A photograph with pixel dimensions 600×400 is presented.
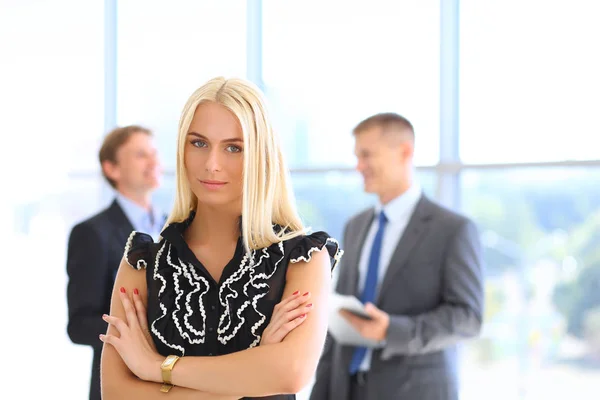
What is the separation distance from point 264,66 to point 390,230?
204 cm

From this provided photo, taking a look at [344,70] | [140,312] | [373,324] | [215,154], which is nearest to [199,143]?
[215,154]

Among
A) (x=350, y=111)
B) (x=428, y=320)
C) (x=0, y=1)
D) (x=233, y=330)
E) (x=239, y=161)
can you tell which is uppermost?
(x=0, y=1)

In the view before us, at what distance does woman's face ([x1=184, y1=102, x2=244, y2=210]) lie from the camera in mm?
2055

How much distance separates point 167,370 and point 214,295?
0.22 m

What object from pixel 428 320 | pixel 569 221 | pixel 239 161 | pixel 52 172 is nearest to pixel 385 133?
pixel 428 320

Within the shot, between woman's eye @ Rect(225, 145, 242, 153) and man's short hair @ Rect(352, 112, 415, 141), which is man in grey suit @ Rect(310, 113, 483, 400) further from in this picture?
woman's eye @ Rect(225, 145, 242, 153)

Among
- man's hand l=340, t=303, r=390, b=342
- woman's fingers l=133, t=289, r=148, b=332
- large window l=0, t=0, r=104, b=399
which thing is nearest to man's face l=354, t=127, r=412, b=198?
man's hand l=340, t=303, r=390, b=342

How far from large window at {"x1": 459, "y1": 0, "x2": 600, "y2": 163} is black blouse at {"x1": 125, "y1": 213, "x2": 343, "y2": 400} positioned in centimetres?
268

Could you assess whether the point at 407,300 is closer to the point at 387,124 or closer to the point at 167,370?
the point at 387,124

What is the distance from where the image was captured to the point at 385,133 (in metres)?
3.92

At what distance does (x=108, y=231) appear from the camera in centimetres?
341

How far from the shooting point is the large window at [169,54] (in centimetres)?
565

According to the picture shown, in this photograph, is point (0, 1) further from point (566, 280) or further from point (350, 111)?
point (566, 280)

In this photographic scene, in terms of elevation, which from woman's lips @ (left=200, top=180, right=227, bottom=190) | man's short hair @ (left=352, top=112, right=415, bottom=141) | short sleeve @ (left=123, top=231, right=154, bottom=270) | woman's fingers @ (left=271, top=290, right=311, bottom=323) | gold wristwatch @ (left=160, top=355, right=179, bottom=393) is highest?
man's short hair @ (left=352, top=112, right=415, bottom=141)
